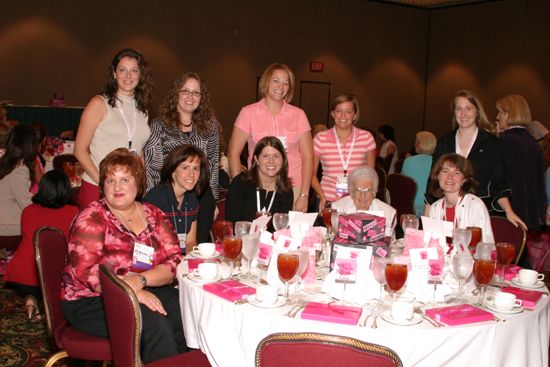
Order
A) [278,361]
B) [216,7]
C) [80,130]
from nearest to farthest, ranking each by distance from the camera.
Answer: [278,361]
[80,130]
[216,7]

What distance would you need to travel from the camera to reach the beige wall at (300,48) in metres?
9.85

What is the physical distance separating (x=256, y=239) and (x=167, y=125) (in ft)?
5.00

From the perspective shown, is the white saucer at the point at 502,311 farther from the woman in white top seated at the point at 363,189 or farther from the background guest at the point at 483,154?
the background guest at the point at 483,154

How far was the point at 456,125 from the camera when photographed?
4.17 meters

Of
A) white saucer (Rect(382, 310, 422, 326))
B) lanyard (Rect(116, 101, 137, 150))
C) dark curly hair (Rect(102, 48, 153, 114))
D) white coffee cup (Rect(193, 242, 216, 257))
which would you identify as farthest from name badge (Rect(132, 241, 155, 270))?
dark curly hair (Rect(102, 48, 153, 114))

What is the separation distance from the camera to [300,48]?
1228 centimetres

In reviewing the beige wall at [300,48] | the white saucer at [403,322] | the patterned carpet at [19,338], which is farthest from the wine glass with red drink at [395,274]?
the beige wall at [300,48]

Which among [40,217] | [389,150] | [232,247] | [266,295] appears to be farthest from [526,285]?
[389,150]

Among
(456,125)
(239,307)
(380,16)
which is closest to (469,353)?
(239,307)

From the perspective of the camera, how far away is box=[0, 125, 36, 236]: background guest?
4566 mm

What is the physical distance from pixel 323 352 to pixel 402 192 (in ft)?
14.3

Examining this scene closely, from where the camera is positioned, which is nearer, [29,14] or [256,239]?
[256,239]

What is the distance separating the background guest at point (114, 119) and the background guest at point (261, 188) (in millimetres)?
717

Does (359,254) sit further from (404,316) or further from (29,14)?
(29,14)
